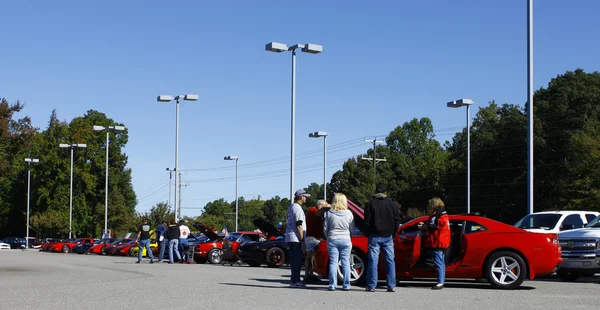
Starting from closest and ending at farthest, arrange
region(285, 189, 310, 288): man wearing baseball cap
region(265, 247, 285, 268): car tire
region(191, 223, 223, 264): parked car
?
region(285, 189, 310, 288): man wearing baseball cap
region(265, 247, 285, 268): car tire
region(191, 223, 223, 264): parked car

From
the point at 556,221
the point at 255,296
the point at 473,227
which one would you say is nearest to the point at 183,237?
the point at 556,221

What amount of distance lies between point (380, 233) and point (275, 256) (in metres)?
13.1

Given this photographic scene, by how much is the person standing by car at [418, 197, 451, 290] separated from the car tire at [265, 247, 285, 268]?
1262 centimetres

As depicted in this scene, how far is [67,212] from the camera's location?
82.6 metres

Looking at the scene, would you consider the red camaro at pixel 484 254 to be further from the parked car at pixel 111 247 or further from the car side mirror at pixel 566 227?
the parked car at pixel 111 247

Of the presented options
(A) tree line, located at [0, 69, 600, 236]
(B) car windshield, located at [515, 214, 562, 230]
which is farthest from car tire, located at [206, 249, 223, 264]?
(B) car windshield, located at [515, 214, 562, 230]

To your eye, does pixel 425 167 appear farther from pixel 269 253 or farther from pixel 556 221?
pixel 556 221

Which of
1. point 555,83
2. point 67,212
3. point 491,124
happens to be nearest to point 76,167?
point 67,212

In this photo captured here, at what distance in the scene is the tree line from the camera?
155 ft

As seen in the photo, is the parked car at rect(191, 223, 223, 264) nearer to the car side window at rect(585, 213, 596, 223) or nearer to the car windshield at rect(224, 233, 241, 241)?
the car windshield at rect(224, 233, 241, 241)

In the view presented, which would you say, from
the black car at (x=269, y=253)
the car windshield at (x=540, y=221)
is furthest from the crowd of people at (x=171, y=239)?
the car windshield at (x=540, y=221)

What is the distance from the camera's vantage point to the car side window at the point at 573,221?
797 inches

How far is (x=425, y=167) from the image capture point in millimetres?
90438

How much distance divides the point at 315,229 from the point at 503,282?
3.64 meters
